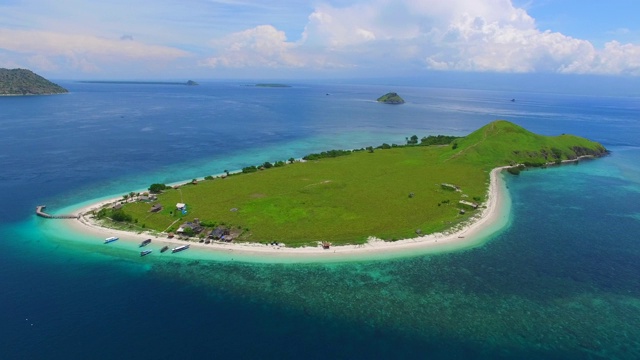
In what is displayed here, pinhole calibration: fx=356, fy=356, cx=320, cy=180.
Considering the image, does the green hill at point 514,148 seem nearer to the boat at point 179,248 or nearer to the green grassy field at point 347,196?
the green grassy field at point 347,196

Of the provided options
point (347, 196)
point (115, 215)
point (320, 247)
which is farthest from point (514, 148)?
point (115, 215)

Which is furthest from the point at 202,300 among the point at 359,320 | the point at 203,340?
the point at 359,320

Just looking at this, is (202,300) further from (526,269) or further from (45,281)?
(526,269)

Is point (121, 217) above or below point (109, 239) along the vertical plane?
above

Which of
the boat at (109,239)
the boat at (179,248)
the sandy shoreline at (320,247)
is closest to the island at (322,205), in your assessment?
the sandy shoreline at (320,247)

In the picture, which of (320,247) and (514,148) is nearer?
(320,247)

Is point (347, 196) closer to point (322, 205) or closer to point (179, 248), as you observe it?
point (322, 205)
